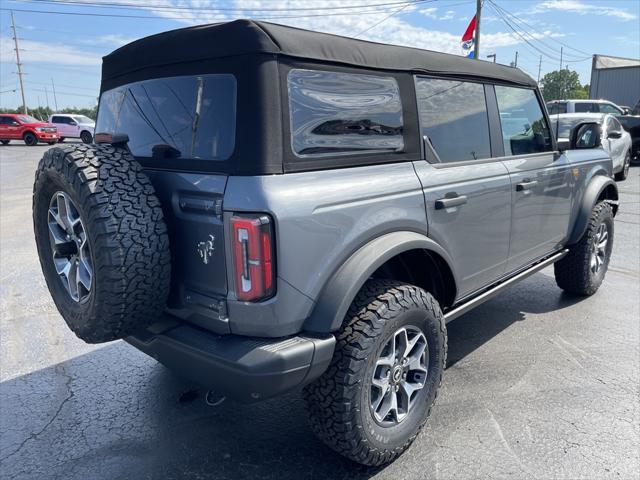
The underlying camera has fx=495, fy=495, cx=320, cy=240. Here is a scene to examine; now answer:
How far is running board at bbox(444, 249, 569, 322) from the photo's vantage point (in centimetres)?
312

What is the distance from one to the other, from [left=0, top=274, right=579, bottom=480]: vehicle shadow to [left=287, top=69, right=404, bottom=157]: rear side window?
1.52 m

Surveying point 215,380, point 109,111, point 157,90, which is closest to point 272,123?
point 157,90

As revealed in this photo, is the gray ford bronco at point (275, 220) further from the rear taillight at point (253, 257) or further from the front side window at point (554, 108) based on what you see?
the front side window at point (554, 108)

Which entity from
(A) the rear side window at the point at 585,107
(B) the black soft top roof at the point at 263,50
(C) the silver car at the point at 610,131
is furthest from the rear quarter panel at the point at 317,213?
(A) the rear side window at the point at 585,107

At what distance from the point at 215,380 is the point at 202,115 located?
3.87ft

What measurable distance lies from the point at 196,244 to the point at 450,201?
4.73 feet

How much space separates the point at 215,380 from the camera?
2076 millimetres

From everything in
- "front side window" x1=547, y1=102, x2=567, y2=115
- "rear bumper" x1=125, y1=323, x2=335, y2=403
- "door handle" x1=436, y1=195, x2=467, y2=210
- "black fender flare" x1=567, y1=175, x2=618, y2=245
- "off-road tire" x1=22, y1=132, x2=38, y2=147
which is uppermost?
"front side window" x1=547, y1=102, x2=567, y2=115

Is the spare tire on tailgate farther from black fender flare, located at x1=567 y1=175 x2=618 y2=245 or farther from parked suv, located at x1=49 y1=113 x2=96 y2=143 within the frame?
parked suv, located at x1=49 y1=113 x2=96 y2=143

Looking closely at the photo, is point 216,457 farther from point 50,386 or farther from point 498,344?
point 498,344

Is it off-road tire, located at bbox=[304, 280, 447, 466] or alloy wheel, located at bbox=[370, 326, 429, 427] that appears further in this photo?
alloy wheel, located at bbox=[370, 326, 429, 427]

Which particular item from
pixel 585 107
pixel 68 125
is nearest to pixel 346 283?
pixel 585 107

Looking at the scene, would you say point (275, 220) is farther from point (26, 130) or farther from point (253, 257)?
point (26, 130)

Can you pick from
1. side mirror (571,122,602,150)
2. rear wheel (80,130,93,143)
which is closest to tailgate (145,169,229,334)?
rear wheel (80,130,93,143)
